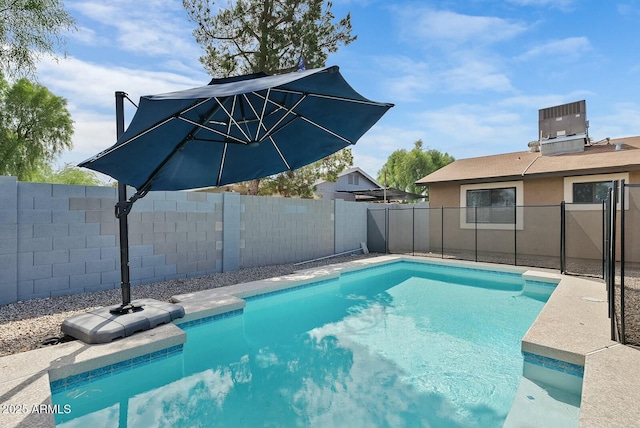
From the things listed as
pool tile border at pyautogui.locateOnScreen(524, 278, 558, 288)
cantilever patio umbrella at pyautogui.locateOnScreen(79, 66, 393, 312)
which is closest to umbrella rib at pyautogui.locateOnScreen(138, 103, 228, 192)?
cantilever patio umbrella at pyautogui.locateOnScreen(79, 66, 393, 312)

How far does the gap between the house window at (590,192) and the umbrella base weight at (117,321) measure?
1039 cm

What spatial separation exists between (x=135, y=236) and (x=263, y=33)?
6.77 metres

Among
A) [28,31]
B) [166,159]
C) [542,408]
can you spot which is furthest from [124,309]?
[28,31]

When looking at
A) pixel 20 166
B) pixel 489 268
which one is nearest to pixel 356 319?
pixel 489 268

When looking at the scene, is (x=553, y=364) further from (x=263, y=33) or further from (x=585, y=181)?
(x=263, y=33)

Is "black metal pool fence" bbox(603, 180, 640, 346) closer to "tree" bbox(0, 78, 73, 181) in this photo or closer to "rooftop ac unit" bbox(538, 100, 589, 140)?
"rooftop ac unit" bbox(538, 100, 589, 140)

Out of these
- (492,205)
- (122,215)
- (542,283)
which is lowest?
(542,283)

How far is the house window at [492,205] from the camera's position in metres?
10.2

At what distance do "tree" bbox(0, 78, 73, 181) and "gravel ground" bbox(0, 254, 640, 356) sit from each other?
1038 cm

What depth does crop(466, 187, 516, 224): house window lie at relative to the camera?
10.2 metres

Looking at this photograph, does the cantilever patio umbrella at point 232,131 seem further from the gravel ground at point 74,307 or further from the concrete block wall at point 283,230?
the concrete block wall at point 283,230

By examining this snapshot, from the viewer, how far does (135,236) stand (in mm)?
6094

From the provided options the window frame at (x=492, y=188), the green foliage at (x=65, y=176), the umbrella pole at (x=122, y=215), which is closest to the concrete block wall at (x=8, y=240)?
the umbrella pole at (x=122, y=215)

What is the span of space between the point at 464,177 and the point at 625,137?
5.28 m
